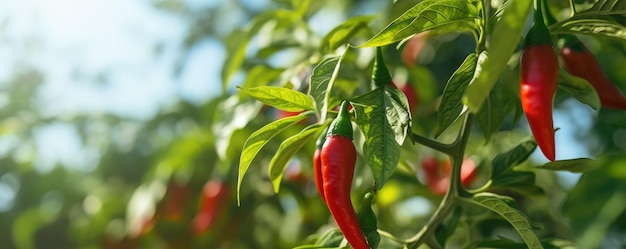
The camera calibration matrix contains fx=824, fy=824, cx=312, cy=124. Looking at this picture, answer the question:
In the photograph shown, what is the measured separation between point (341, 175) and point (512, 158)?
30 cm

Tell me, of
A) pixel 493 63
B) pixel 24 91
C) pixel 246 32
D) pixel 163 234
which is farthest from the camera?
pixel 24 91

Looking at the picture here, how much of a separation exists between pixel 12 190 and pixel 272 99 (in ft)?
6.13

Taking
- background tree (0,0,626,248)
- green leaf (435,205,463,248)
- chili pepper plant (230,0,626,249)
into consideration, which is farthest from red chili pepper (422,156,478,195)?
green leaf (435,205,463,248)

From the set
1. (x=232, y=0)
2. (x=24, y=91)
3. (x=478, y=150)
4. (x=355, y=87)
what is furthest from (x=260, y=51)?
(x=24, y=91)

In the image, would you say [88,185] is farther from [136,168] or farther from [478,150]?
[478,150]

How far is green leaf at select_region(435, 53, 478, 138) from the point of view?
Result: 0.78 m

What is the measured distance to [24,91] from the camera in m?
2.68

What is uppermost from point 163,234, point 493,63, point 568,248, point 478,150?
point 493,63

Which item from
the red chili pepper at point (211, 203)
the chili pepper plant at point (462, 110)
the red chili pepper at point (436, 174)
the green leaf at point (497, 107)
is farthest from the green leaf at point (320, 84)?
the red chili pepper at point (211, 203)

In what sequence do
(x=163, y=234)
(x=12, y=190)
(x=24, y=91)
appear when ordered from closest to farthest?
(x=163, y=234) → (x=12, y=190) → (x=24, y=91)

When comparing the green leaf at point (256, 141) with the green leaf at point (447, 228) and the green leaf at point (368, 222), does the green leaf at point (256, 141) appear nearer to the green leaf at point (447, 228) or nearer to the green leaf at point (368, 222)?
the green leaf at point (368, 222)

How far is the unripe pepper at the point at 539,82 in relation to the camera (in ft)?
2.40

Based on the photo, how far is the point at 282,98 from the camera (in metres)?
0.86

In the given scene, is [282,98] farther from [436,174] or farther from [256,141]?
[436,174]
